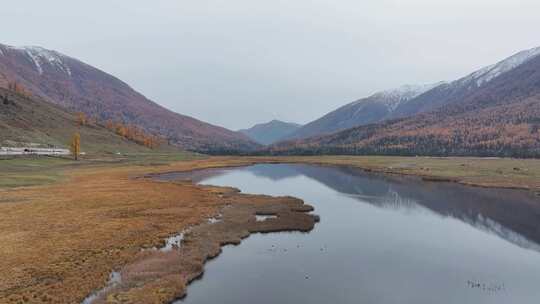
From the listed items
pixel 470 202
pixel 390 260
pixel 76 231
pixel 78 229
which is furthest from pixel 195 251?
pixel 470 202

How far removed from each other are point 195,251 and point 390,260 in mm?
19291

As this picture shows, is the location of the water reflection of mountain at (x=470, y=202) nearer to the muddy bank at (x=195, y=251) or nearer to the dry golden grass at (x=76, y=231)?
the muddy bank at (x=195, y=251)

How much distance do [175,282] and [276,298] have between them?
8.12 metres

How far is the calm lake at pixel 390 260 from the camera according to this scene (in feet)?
90.9

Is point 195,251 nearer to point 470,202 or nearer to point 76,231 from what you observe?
point 76,231

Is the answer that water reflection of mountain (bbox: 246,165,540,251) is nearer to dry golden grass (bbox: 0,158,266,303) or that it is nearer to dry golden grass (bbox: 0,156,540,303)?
dry golden grass (bbox: 0,156,540,303)

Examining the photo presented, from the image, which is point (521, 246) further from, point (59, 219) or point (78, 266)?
point (59, 219)

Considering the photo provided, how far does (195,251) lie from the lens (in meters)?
36.4

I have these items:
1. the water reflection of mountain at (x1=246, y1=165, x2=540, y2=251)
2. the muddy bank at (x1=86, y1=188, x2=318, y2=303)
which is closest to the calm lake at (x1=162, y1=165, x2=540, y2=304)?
the water reflection of mountain at (x1=246, y1=165, x2=540, y2=251)

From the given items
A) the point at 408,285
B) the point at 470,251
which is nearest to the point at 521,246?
the point at 470,251

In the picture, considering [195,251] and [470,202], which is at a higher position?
[195,251]

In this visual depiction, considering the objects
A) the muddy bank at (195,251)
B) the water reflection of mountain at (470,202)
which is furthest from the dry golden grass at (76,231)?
the water reflection of mountain at (470,202)

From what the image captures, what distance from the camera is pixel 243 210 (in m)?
58.7

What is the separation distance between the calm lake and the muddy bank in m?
1.42
